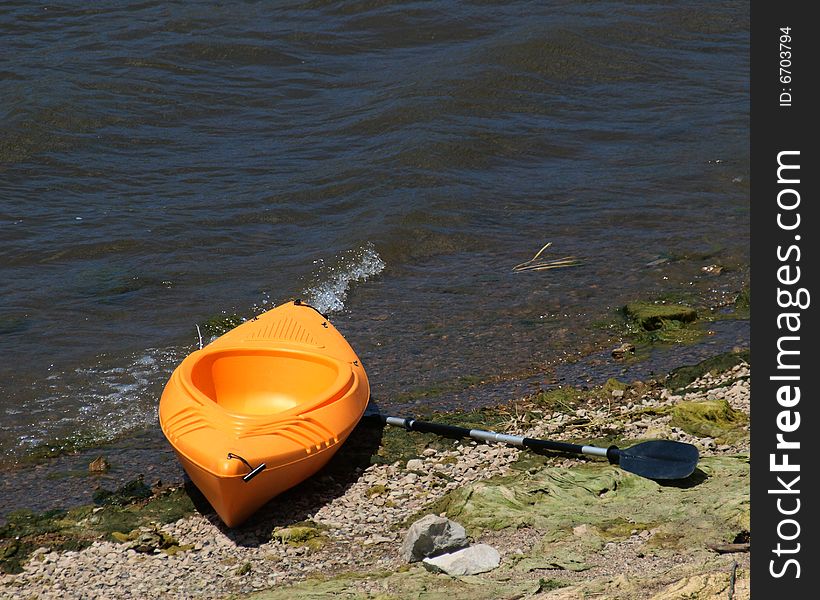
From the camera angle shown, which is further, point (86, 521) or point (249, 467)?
point (86, 521)

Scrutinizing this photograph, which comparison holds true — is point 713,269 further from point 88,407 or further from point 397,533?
point 88,407

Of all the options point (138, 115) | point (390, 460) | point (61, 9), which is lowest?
point (390, 460)

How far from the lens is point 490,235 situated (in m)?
9.64

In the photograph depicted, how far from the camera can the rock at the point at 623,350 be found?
23.7ft

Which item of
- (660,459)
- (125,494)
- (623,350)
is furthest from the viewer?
(623,350)

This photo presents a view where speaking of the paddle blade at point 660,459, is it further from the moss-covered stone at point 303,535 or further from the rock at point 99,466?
the rock at point 99,466

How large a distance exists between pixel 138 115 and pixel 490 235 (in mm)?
5146

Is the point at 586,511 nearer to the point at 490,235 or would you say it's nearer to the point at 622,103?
the point at 490,235

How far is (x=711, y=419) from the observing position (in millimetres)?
6039

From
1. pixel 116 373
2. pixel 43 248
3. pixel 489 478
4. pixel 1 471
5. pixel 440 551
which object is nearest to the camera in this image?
pixel 440 551

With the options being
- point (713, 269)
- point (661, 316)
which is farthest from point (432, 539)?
point (713, 269)

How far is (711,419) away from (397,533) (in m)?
2.11

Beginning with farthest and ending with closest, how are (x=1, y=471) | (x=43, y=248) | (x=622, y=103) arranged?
(x=622, y=103)
(x=43, y=248)
(x=1, y=471)

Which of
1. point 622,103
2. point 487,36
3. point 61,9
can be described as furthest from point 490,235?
point 61,9
